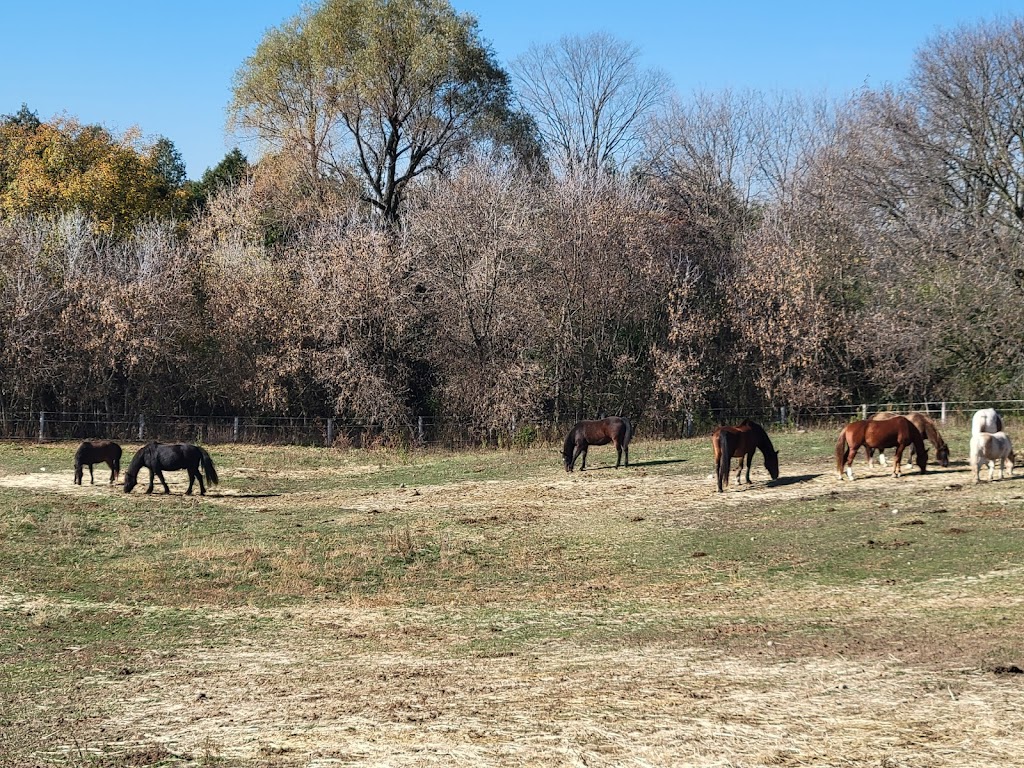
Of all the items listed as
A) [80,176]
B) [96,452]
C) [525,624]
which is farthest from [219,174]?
[525,624]

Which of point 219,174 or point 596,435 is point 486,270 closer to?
point 596,435

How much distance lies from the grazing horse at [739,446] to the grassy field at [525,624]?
66 cm

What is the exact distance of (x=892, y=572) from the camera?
15547 millimetres

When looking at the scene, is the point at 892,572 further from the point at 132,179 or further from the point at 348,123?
the point at 132,179

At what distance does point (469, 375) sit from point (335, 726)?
31.0 metres

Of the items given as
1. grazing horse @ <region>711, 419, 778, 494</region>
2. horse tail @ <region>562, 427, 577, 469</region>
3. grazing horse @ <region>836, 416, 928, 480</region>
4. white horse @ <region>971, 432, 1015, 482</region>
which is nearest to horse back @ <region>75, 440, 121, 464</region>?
horse tail @ <region>562, 427, 577, 469</region>

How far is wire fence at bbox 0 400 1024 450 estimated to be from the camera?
1511 inches

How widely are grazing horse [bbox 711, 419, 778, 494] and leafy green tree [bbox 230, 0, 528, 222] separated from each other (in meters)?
25.6

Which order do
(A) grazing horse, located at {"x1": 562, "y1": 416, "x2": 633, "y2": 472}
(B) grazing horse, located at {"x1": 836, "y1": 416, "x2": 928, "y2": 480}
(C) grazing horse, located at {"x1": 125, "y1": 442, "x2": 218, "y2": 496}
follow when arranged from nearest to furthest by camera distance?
(B) grazing horse, located at {"x1": 836, "y1": 416, "x2": 928, "y2": 480} < (C) grazing horse, located at {"x1": 125, "y1": 442, "x2": 218, "y2": 496} < (A) grazing horse, located at {"x1": 562, "y1": 416, "x2": 633, "y2": 472}

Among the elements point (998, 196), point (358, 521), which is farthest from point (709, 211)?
point (358, 521)

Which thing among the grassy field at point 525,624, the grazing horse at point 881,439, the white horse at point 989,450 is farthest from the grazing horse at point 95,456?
the white horse at point 989,450

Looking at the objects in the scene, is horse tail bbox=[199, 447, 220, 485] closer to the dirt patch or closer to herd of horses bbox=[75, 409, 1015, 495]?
herd of horses bbox=[75, 409, 1015, 495]

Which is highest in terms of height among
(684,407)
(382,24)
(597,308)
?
(382,24)

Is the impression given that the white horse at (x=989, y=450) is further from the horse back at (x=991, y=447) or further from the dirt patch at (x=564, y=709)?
the dirt patch at (x=564, y=709)
